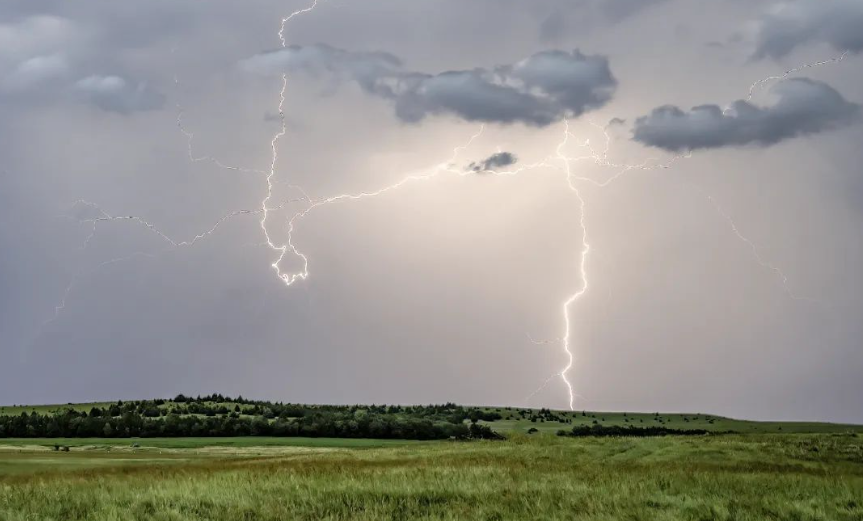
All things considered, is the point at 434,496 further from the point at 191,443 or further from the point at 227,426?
the point at 227,426

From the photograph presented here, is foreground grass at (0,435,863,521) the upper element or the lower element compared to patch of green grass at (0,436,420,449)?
upper

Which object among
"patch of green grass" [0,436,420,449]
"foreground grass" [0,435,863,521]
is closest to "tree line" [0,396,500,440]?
"patch of green grass" [0,436,420,449]

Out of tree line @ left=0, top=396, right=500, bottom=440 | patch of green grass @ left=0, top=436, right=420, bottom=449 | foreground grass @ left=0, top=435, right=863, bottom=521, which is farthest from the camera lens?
tree line @ left=0, top=396, right=500, bottom=440

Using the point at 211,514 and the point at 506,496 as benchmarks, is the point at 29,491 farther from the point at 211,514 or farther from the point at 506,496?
the point at 506,496

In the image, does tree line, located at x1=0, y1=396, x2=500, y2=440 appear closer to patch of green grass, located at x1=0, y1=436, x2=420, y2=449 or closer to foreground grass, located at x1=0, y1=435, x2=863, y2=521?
patch of green grass, located at x1=0, y1=436, x2=420, y2=449

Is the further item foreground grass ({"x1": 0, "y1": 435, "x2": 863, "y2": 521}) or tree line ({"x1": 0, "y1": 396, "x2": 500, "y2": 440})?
tree line ({"x1": 0, "y1": 396, "x2": 500, "y2": 440})

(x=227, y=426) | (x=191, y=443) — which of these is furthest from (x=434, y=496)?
(x=227, y=426)

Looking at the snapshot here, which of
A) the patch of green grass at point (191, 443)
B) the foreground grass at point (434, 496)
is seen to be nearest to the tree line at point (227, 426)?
the patch of green grass at point (191, 443)

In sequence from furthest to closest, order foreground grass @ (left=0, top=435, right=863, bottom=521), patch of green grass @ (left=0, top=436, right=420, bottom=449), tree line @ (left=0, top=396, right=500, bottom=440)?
tree line @ (left=0, top=396, right=500, bottom=440)
patch of green grass @ (left=0, top=436, right=420, bottom=449)
foreground grass @ (left=0, top=435, right=863, bottom=521)

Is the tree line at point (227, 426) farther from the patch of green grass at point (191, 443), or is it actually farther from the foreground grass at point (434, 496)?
the foreground grass at point (434, 496)

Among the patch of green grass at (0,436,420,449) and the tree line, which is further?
the tree line

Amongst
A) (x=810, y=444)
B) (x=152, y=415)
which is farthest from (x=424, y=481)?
(x=152, y=415)

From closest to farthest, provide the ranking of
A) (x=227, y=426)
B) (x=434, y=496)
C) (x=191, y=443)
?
(x=434, y=496) < (x=191, y=443) < (x=227, y=426)

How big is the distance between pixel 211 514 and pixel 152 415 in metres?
79.5
